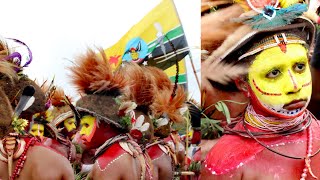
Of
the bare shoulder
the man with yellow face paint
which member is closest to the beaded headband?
the man with yellow face paint

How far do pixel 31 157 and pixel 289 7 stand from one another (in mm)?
1359

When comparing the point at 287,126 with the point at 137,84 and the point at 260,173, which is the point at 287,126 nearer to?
the point at 260,173

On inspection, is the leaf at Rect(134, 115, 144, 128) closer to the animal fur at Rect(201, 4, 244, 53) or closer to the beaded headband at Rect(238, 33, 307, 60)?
the animal fur at Rect(201, 4, 244, 53)

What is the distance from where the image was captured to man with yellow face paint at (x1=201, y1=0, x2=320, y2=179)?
2.48m

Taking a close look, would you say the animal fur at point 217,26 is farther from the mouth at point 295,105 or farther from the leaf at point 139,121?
the leaf at point 139,121

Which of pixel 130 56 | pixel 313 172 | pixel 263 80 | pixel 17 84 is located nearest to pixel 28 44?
pixel 17 84

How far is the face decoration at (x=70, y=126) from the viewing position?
116 inches

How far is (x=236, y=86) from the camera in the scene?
2.55 m

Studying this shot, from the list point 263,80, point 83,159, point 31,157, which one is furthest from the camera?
point 83,159

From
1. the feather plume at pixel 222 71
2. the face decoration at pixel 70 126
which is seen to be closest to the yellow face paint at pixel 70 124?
→ the face decoration at pixel 70 126

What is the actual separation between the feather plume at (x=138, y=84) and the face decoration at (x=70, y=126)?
0.32 m

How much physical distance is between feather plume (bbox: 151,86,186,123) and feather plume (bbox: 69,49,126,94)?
0.22 meters

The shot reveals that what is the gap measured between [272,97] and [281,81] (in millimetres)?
78

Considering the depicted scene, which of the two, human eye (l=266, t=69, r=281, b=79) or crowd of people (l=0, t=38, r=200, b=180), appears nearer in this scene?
human eye (l=266, t=69, r=281, b=79)
